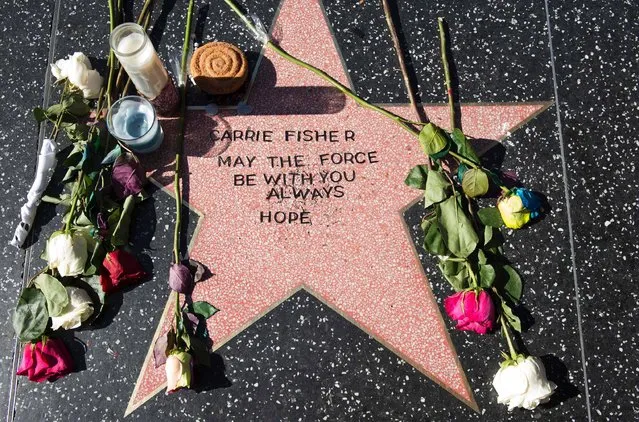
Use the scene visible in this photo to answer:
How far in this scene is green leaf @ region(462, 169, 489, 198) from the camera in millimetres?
1185

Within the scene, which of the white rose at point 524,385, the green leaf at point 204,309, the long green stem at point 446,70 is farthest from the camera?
the long green stem at point 446,70

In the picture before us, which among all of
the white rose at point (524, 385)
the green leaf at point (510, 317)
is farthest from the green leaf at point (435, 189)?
the white rose at point (524, 385)

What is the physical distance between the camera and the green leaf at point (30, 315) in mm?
1159

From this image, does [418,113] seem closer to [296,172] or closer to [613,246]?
[296,172]

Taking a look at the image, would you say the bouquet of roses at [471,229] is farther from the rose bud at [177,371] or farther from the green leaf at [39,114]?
the green leaf at [39,114]

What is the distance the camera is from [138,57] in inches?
44.9

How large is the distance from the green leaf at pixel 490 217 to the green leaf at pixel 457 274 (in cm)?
10

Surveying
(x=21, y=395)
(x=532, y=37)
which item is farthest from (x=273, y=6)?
(x=21, y=395)

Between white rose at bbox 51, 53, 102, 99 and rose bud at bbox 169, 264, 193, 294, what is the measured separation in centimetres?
42

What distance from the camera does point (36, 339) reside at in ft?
3.82

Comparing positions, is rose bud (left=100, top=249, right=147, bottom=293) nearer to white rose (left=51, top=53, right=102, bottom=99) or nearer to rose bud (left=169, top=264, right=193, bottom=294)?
rose bud (left=169, top=264, right=193, bottom=294)

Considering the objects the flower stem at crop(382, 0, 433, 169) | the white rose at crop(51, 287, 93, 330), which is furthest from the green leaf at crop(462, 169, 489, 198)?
the white rose at crop(51, 287, 93, 330)

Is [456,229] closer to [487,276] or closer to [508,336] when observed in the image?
[487,276]

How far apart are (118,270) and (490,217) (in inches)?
29.1
